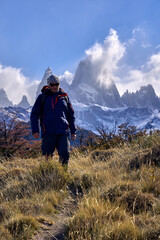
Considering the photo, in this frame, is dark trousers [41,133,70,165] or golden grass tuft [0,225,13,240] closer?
golden grass tuft [0,225,13,240]

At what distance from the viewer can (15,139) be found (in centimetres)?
1075

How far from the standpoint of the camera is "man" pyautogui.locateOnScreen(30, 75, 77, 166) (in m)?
4.36

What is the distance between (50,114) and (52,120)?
0.15m

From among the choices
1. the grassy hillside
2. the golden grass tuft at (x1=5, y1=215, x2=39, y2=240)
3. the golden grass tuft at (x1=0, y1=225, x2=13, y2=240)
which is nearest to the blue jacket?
the grassy hillside

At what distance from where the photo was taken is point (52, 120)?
4.36m

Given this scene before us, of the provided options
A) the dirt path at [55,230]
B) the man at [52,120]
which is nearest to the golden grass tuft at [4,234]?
the dirt path at [55,230]

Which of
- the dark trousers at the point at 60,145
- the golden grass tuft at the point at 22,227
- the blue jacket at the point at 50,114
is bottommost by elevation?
the golden grass tuft at the point at 22,227

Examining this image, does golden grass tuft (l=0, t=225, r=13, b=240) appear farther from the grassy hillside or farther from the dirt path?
the dirt path

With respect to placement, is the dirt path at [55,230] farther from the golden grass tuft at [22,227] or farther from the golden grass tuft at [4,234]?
the golden grass tuft at [4,234]

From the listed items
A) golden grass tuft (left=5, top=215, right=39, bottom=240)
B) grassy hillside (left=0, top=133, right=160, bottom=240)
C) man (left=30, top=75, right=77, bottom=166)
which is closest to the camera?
A: grassy hillside (left=0, top=133, right=160, bottom=240)

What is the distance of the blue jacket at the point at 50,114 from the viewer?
4363 millimetres

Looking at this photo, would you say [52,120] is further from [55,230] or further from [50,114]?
[55,230]

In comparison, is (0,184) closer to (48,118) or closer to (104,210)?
(48,118)

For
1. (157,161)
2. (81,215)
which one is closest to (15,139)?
(157,161)
